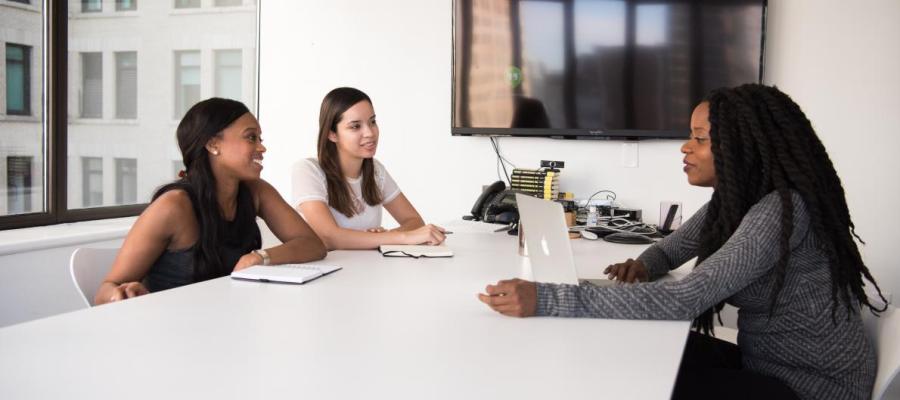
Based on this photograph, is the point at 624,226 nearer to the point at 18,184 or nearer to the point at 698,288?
the point at 698,288

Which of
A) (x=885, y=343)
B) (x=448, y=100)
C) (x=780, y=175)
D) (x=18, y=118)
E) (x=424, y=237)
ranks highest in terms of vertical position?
(x=448, y=100)

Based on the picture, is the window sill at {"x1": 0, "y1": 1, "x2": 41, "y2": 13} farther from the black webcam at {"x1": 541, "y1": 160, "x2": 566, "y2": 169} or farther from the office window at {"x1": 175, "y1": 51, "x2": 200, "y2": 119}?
the black webcam at {"x1": 541, "y1": 160, "x2": 566, "y2": 169}

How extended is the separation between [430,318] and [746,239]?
0.65 meters

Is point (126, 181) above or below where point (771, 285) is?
above

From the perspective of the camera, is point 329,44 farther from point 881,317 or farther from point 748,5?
point 881,317

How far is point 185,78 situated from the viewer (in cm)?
466

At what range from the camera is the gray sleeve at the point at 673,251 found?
2.16m

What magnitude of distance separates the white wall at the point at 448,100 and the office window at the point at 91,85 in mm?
944

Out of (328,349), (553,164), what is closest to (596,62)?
(553,164)

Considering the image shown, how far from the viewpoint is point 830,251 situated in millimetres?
1567

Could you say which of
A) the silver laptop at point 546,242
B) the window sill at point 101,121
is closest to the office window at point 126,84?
the window sill at point 101,121

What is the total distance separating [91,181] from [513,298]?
3.21 m

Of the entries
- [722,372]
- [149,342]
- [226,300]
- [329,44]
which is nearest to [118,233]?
[329,44]

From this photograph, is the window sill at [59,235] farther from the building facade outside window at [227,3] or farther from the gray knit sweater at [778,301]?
the gray knit sweater at [778,301]
